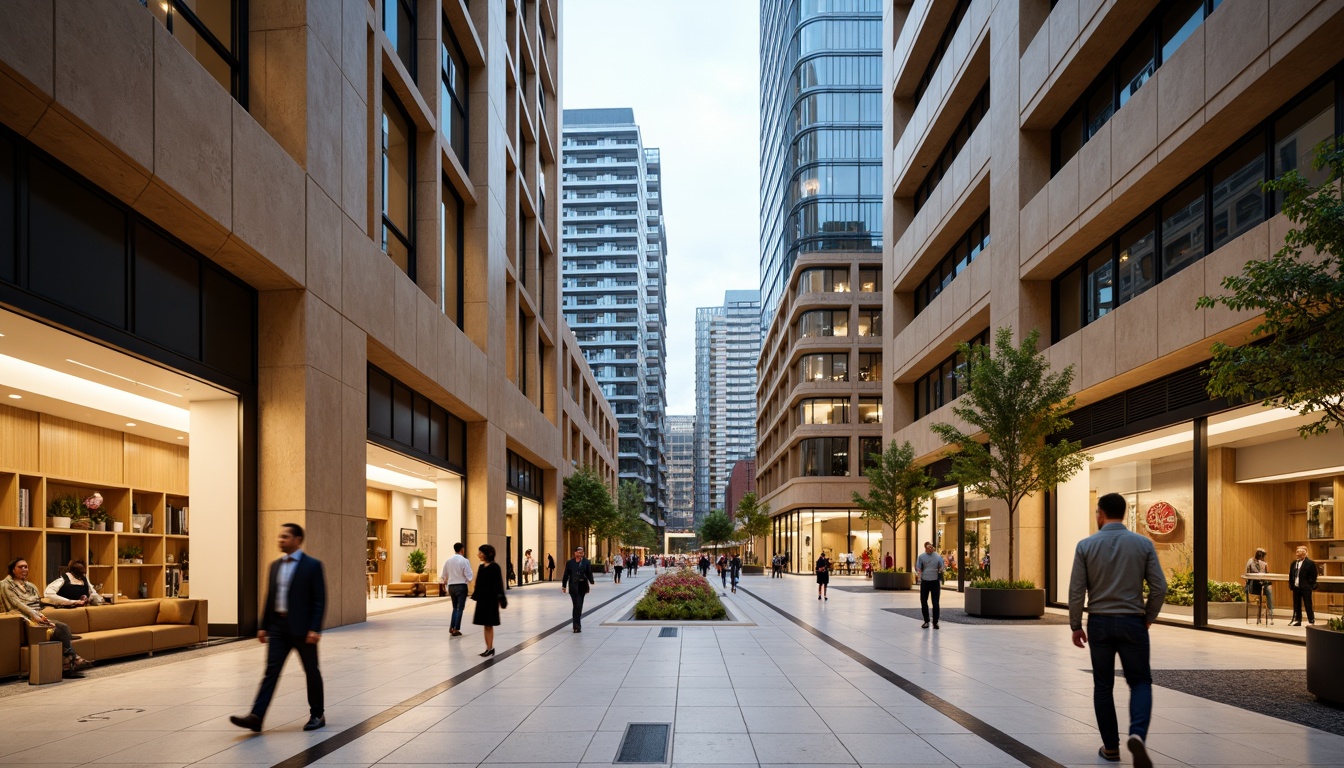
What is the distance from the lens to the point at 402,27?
24219mm

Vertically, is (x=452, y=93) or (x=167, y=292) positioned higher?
(x=452, y=93)

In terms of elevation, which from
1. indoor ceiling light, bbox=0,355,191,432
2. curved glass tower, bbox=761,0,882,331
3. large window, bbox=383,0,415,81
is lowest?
indoor ceiling light, bbox=0,355,191,432

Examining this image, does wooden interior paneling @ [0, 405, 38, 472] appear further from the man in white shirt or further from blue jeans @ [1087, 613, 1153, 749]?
blue jeans @ [1087, 613, 1153, 749]

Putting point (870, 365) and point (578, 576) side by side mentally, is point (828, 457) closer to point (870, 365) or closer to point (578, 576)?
point (870, 365)

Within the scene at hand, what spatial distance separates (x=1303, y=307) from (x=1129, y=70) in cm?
1363

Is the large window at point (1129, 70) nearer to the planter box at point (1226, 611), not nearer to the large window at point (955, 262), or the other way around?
the large window at point (955, 262)

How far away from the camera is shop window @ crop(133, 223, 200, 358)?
1267 cm

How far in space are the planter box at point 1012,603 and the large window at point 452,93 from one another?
60.5 feet

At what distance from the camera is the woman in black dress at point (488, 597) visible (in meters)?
13.8

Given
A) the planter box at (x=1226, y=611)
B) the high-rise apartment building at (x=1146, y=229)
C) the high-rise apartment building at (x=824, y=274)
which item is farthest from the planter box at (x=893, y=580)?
the high-rise apartment building at (x=824, y=274)

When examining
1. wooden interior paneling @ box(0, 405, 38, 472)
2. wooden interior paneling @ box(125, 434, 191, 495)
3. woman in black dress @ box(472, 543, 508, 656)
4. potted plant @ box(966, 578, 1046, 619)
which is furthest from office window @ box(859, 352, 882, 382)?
wooden interior paneling @ box(0, 405, 38, 472)

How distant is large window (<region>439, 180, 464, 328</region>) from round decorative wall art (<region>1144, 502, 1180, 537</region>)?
1864 cm

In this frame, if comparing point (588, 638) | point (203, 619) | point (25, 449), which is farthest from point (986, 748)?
point (25, 449)

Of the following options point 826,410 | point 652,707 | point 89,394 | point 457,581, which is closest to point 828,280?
point 826,410
